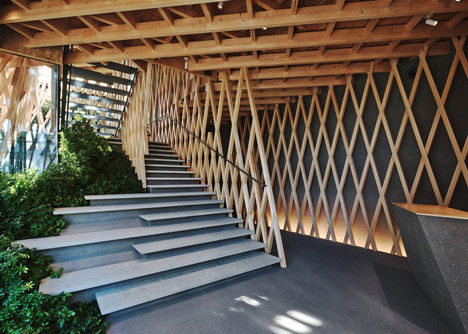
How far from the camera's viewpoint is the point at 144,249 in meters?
2.47

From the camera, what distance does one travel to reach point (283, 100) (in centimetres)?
534

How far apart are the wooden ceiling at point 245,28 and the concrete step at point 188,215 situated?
7.14 ft

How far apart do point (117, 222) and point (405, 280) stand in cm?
346

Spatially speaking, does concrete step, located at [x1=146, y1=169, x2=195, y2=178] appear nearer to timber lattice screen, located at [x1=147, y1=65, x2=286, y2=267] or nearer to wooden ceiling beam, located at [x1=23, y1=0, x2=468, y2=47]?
timber lattice screen, located at [x1=147, y1=65, x2=286, y2=267]

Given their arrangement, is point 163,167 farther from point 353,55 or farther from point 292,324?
point 353,55

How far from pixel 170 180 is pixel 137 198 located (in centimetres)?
89

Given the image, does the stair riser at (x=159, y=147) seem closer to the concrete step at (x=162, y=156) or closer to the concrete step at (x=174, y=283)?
the concrete step at (x=162, y=156)

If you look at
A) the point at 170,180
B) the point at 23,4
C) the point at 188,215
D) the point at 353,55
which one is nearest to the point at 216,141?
the point at 170,180

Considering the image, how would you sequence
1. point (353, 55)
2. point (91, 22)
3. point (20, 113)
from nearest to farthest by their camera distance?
point (91, 22)
point (353, 55)
point (20, 113)

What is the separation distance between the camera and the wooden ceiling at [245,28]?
7.41ft

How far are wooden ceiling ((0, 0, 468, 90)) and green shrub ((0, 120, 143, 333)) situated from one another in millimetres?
1489

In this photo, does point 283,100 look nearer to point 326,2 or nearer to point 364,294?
point 326,2

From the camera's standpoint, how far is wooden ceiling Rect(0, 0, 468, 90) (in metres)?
2.26

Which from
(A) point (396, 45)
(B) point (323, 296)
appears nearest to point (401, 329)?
(B) point (323, 296)
